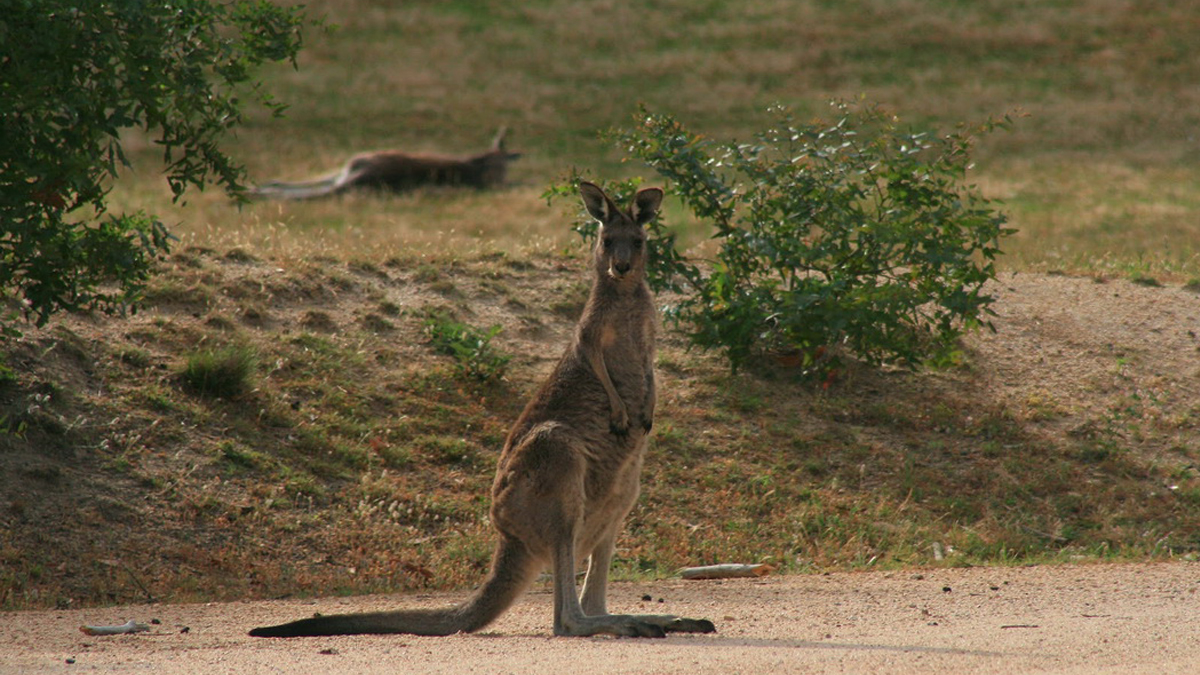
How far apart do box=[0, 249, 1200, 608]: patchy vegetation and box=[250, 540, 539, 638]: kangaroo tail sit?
1889 millimetres

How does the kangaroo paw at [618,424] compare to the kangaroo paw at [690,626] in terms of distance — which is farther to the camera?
the kangaroo paw at [618,424]

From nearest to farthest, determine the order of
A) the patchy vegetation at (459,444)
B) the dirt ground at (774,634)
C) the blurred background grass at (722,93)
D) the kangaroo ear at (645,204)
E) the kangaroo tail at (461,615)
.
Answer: the dirt ground at (774,634)
the kangaroo tail at (461,615)
the kangaroo ear at (645,204)
the patchy vegetation at (459,444)
the blurred background grass at (722,93)

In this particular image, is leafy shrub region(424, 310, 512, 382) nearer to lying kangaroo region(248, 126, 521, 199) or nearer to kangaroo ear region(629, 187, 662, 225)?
kangaroo ear region(629, 187, 662, 225)

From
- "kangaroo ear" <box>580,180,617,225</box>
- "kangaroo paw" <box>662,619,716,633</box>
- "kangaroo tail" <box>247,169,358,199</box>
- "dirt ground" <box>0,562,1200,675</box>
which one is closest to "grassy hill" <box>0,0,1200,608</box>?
"dirt ground" <box>0,562,1200,675</box>

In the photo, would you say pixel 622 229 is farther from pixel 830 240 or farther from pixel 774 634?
pixel 830 240

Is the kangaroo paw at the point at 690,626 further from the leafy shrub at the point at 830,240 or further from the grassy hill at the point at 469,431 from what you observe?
the leafy shrub at the point at 830,240

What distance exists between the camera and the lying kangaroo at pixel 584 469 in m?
6.00

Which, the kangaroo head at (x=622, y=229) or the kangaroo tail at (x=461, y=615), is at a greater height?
the kangaroo head at (x=622, y=229)

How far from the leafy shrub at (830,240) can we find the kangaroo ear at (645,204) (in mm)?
3535

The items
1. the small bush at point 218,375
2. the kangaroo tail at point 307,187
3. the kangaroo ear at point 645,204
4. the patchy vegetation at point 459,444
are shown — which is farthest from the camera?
the kangaroo tail at point 307,187

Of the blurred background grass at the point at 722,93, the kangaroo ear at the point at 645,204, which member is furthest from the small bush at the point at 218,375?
the blurred background grass at the point at 722,93

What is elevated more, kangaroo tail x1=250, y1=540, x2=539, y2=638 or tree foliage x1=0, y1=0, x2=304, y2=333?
tree foliage x1=0, y1=0, x2=304, y2=333

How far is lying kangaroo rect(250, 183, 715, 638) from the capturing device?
19.7 feet

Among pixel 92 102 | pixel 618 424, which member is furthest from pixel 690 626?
pixel 92 102
